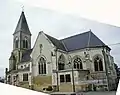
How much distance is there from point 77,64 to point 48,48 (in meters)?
0.39

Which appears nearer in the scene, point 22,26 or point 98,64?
point 98,64

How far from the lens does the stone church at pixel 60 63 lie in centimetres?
228

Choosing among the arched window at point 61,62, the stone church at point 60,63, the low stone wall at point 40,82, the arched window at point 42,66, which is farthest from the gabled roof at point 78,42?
the low stone wall at point 40,82

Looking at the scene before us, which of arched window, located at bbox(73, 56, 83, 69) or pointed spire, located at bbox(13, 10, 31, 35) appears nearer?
arched window, located at bbox(73, 56, 83, 69)

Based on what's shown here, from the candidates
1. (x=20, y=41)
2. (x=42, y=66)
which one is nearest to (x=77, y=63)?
(x=42, y=66)

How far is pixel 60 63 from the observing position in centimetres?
232

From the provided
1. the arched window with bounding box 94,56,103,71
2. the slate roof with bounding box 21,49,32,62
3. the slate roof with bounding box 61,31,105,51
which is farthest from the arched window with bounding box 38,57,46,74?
the arched window with bounding box 94,56,103,71

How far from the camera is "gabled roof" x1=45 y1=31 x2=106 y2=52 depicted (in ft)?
7.69

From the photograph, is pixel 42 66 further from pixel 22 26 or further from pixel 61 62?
pixel 22 26

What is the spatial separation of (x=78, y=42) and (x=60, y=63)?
0.33 meters

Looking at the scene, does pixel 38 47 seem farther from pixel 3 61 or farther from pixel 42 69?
pixel 3 61

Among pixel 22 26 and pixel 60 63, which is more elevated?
pixel 22 26

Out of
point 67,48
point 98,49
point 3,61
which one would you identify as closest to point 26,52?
point 3,61

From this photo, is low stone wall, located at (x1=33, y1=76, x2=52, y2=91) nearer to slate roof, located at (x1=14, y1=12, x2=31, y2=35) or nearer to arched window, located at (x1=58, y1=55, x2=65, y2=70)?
arched window, located at (x1=58, y1=55, x2=65, y2=70)
